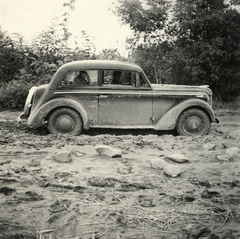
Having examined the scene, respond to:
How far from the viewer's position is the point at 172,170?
9.61 ft

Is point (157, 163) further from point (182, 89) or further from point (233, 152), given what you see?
point (182, 89)

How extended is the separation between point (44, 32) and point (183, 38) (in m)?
1.52

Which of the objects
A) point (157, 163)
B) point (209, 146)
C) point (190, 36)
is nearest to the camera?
point (157, 163)

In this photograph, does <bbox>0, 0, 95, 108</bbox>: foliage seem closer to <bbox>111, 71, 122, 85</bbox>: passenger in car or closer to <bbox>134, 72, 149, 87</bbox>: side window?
<bbox>111, 71, 122, 85</bbox>: passenger in car

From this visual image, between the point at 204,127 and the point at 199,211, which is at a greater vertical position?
the point at 204,127

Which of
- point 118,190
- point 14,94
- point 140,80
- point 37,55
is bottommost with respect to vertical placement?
point 118,190

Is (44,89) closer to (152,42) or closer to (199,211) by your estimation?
(152,42)

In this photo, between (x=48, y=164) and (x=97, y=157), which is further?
(x=97, y=157)

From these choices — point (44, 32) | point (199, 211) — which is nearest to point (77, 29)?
point (44, 32)

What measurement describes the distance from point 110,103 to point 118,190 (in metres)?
1.95

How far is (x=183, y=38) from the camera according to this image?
371cm

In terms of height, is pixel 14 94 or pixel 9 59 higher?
pixel 9 59

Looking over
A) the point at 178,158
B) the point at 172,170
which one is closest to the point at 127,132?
the point at 178,158

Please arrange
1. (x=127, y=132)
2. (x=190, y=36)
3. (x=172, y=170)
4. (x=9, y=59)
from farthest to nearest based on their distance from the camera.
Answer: (x=127, y=132) → (x=9, y=59) → (x=190, y=36) → (x=172, y=170)
